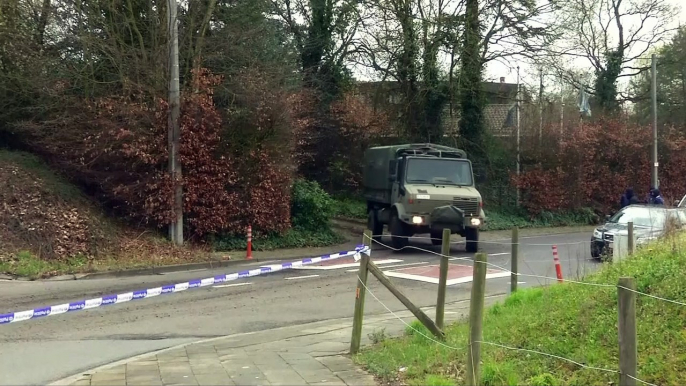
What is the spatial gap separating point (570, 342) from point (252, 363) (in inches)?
127

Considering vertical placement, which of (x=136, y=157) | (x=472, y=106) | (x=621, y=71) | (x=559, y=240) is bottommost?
(x=559, y=240)

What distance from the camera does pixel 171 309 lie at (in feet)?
38.5

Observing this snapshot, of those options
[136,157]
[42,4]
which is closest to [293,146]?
[136,157]

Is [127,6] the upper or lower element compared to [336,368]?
upper

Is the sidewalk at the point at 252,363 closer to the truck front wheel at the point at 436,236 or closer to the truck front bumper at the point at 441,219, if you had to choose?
the truck front bumper at the point at 441,219

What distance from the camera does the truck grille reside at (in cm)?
1978

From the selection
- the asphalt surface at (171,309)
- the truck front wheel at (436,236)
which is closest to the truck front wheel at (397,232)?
the truck front wheel at (436,236)

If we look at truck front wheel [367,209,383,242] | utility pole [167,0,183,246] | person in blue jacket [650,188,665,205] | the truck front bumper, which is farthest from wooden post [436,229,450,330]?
person in blue jacket [650,188,665,205]

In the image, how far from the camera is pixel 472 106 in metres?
30.8

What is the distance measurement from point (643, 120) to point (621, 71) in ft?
12.6

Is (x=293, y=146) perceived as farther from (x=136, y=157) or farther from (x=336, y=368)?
(x=336, y=368)

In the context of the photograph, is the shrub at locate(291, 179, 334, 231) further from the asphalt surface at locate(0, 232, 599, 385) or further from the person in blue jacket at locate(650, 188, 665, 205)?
the person in blue jacket at locate(650, 188, 665, 205)

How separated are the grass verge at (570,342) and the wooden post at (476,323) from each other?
0.86ft

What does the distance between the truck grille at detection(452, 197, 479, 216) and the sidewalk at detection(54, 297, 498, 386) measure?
34.0 feet
